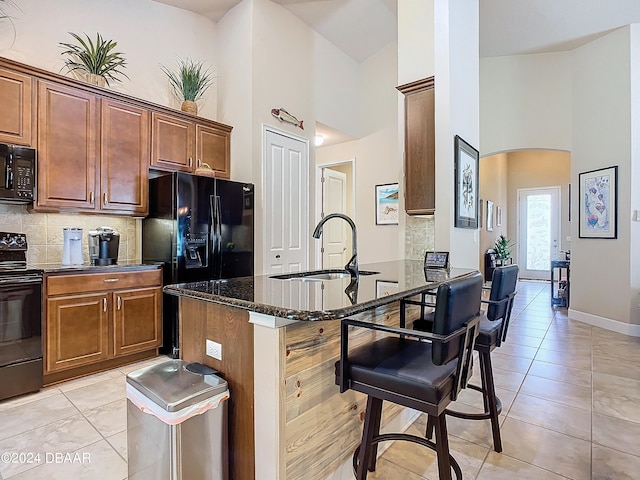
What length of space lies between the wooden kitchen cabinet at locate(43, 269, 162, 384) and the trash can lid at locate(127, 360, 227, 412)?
1.79m

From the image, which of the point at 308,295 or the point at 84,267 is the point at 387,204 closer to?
the point at 84,267

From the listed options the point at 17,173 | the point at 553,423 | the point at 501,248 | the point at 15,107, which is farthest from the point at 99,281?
the point at 501,248

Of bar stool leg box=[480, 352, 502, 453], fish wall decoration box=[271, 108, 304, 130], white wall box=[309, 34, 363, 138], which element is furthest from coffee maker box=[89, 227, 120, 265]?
bar stool leg box=[480, 352, 502, 453]

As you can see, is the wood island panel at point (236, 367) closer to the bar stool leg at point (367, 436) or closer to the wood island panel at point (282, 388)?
the wood island panel at point (282, 388)

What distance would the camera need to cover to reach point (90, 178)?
296 centimetres

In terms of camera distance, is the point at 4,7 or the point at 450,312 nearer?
the point at 450,312

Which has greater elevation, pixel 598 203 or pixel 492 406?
pixel 598 203

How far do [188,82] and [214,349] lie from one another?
11.0 ft

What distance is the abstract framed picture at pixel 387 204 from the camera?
→ 17.5ft

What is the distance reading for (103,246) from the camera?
10.1 feet

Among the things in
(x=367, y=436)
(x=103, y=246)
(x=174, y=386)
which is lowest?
(x=367, y=436)

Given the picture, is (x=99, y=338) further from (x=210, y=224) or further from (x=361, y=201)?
(x=361, y=201)

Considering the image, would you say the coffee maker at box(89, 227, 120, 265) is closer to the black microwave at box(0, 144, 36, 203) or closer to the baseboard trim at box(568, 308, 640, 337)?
the black microwave at box(0, 144, 36, 203)

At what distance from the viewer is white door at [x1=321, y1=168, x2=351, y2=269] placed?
5941mm
